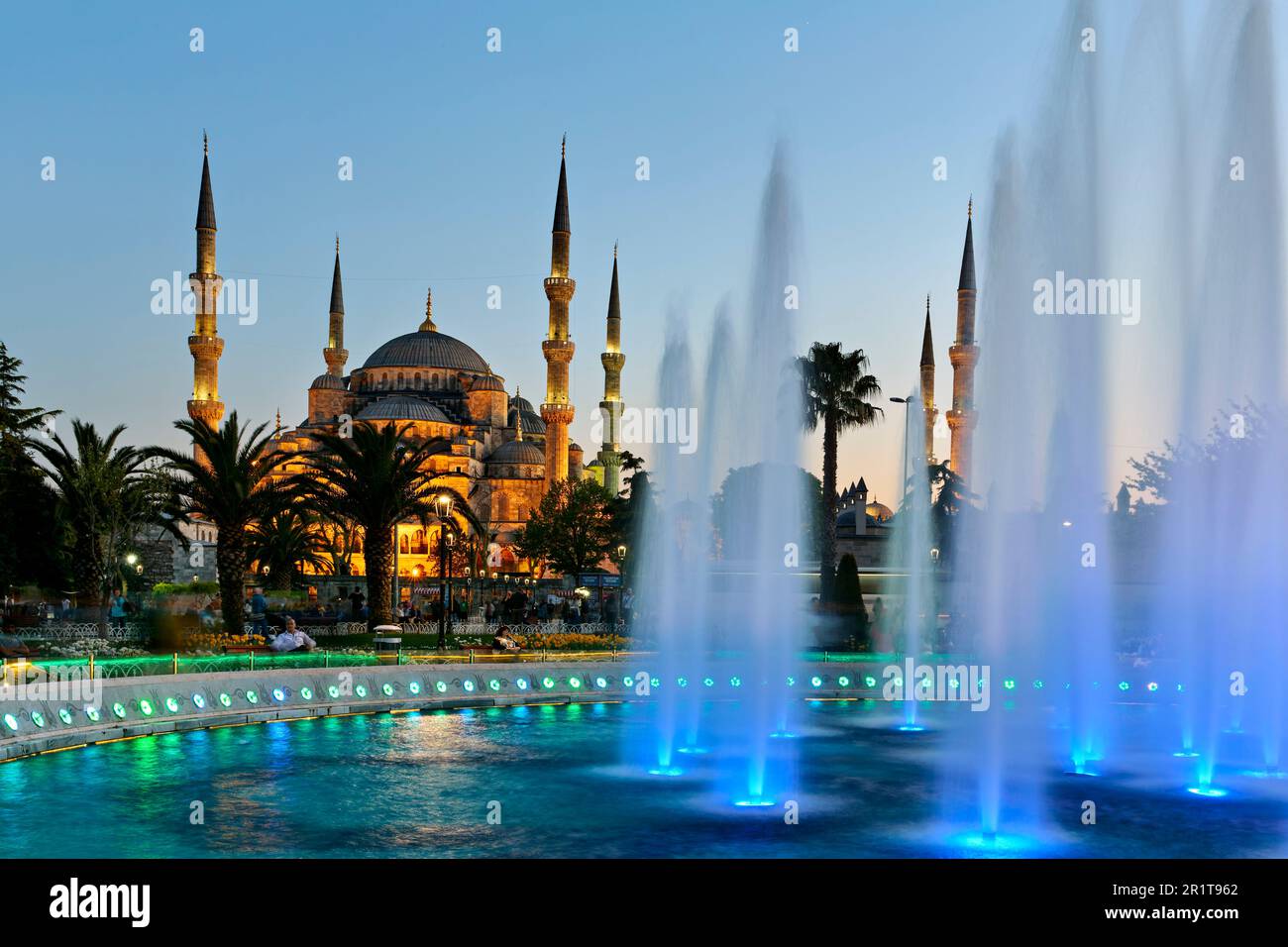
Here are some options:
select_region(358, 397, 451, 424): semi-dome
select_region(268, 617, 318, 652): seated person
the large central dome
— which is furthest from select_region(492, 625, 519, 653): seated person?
the large central dome

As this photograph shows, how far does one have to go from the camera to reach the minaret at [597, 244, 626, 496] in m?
67.6

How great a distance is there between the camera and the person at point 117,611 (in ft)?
68.9

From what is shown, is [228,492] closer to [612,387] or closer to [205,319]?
[205,319]

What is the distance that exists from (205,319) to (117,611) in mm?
32686

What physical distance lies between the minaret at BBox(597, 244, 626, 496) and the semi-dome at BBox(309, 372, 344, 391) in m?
19.3

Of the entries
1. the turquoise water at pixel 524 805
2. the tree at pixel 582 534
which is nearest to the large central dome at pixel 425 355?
the tree at pixel 582 534

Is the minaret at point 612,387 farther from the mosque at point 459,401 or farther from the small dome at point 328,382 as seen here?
the small dome at point 328,382

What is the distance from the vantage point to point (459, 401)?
3162 inches

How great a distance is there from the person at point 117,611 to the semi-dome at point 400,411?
143ft

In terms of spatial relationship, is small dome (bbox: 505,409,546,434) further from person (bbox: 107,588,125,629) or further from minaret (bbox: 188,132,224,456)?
person (bbox: 107,588,125,629)

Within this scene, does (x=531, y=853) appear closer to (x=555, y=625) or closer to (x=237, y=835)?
(x=237, y=835)

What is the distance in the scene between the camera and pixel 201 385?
5316cm

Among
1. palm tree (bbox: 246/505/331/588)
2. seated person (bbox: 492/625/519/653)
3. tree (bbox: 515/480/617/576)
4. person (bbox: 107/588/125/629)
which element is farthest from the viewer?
tree (bbox: 515/480/617/576)
